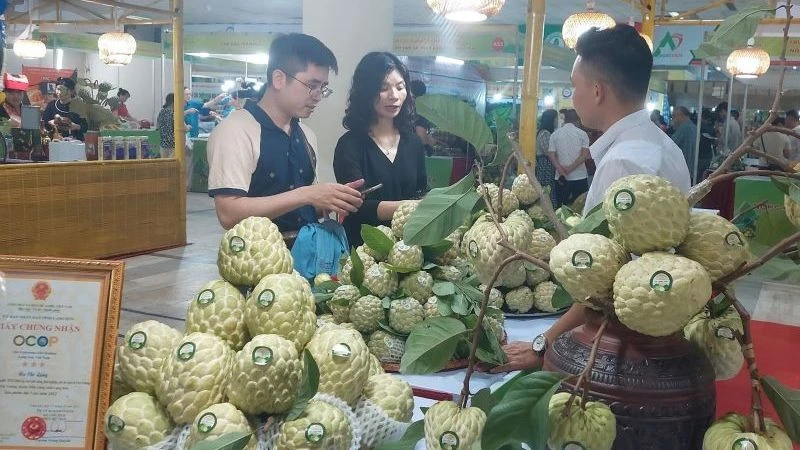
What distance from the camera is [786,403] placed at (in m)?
0.81

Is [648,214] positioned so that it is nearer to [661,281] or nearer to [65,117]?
[661,281]

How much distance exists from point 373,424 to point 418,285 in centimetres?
57

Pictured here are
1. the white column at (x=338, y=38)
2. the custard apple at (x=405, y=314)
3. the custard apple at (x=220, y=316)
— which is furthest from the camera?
the white column at (x=338, y=38)

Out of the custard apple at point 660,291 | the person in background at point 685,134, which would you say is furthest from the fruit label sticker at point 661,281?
the person in background at point 685,134

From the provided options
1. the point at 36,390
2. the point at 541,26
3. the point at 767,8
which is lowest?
the point at 36,390

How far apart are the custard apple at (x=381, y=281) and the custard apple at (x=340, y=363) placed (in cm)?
54

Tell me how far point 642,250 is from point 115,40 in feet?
34.1

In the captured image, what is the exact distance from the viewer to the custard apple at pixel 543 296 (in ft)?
6.59

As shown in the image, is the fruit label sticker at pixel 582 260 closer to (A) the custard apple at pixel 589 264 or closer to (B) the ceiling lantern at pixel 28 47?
(A) the custard apple at pixel 589 264

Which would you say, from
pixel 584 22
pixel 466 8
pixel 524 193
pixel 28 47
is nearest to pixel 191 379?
pixel 524 193

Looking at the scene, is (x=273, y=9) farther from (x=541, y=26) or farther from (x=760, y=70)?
(x=541, y=26)

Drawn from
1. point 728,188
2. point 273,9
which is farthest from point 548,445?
point 273,9

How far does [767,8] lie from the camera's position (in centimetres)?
102

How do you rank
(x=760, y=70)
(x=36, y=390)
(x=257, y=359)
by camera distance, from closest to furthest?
(x=257, y=359)
(x=36, y=390)
(x=760, y=70)
